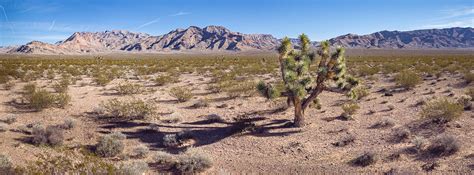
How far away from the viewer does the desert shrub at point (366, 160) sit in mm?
9212

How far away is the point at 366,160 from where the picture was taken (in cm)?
927

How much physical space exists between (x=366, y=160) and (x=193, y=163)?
4362 mm

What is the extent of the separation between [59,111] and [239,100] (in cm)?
823

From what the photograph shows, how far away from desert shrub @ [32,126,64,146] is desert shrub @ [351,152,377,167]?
844 centimetres

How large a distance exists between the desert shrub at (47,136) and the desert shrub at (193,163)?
13.2ft

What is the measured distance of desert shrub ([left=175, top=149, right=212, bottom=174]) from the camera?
29.9 feet

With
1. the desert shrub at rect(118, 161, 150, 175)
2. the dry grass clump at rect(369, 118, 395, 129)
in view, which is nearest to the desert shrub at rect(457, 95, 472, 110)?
the dry grass clump at rect(369, 118, 395, 129)

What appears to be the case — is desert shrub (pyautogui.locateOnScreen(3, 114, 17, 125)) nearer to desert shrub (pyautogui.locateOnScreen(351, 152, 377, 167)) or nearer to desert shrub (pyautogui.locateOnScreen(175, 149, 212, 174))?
desert shrub (pyautogui.locateOnScreen(175, 149, 212, 174))

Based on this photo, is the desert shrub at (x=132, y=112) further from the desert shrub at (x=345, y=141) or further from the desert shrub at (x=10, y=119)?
the desert shrub at (x=345, y=141)

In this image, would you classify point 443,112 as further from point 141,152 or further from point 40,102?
point 40,102

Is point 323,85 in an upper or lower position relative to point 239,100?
upper

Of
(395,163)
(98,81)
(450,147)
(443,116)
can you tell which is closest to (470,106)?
(443,116)

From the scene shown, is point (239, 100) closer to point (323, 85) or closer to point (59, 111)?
point (323, 85)

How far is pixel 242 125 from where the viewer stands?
12.9 metres
